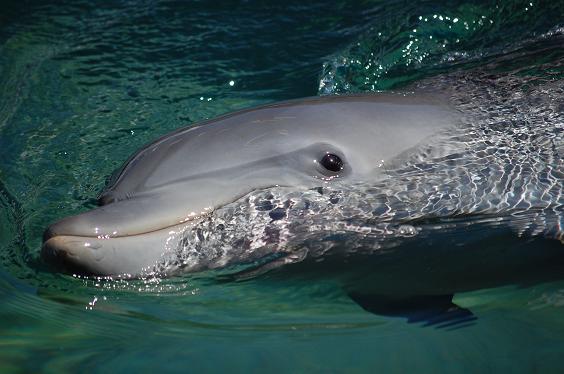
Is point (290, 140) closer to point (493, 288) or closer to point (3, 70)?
point (493, 288)

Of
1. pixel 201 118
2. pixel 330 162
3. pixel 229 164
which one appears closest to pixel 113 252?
pixel 229 164

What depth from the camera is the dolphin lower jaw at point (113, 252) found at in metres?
3.79

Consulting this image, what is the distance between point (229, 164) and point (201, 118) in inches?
121

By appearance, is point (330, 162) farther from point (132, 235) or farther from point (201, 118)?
point (201, 118)

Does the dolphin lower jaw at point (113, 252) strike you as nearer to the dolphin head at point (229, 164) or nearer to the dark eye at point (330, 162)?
the dolphin head at point (229, 164)

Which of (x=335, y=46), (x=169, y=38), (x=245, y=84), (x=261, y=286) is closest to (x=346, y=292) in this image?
(x=261, y=286)

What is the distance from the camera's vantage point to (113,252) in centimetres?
385

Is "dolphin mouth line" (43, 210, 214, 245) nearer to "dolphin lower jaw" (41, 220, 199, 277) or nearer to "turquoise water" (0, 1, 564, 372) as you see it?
"dolphin lower jaw" (41, 220, 199, 277)

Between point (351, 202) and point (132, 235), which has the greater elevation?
point (351, 202)

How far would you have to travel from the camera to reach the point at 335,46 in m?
8.66

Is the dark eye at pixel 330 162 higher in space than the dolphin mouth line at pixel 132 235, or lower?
higher

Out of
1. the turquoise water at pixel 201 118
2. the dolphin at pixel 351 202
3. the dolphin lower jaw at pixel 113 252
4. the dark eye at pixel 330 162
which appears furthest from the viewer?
the dark eye at pixel 330 162

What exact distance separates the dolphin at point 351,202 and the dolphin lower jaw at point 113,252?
0.01m

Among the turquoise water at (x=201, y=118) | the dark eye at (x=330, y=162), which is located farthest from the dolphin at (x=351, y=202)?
the turquoise water at (x=201, y=118)
